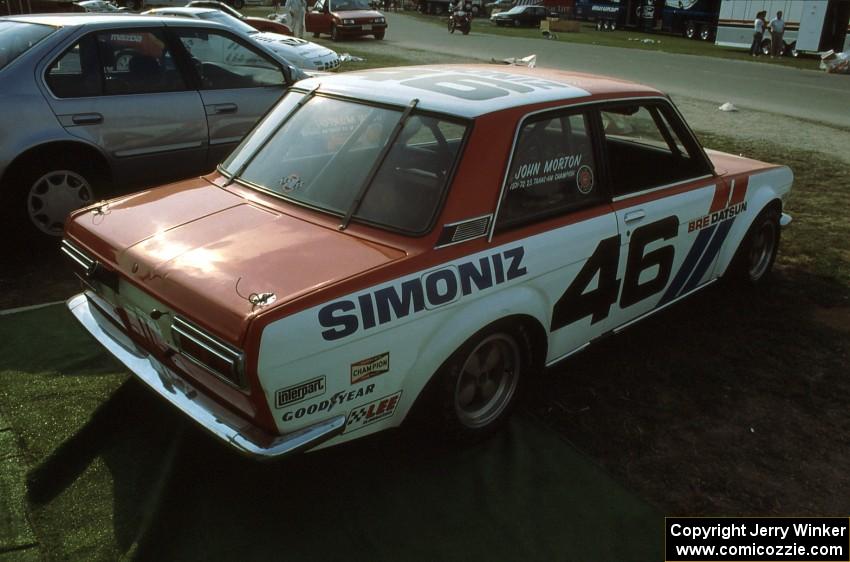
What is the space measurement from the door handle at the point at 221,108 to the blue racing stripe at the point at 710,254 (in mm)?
3783

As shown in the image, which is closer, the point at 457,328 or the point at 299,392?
the point at 299,392

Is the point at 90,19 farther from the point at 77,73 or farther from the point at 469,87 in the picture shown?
the point at 469,87

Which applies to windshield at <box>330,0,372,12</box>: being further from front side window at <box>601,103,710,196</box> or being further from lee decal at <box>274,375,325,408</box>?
lee decal at <box>274,375,325,408</box>

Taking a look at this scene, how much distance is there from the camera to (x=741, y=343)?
439 centimetres

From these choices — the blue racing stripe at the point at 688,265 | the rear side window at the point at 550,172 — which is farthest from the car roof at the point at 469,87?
the blue racing stripe at the point at 688,265

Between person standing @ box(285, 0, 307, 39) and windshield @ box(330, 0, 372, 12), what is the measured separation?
229 inches

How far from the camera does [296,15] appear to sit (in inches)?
766

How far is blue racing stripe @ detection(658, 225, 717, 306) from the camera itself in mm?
4094

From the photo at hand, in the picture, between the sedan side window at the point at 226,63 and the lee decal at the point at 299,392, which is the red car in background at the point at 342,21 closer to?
the sedan side window at the point at 226,63

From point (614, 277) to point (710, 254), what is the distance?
1069 mm

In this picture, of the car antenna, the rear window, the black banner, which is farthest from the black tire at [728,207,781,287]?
the rear window

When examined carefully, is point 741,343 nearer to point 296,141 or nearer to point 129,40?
point 296,141

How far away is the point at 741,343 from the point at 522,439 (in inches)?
72.4

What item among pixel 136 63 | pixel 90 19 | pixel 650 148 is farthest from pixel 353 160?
pixel 90 19
